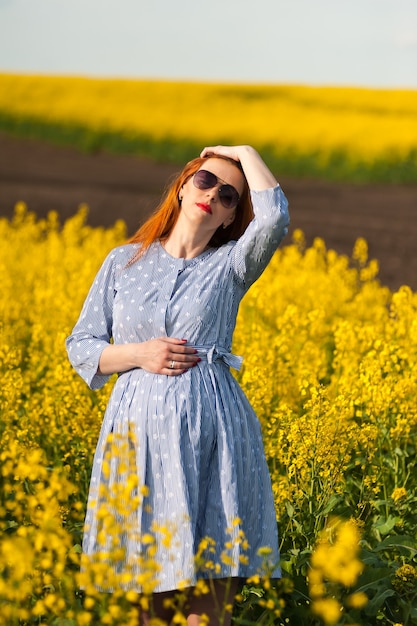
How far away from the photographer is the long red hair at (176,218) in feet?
11.8

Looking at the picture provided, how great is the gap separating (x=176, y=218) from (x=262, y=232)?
37cm

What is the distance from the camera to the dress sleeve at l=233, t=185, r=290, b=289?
3393 millimetres

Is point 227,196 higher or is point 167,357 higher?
point 227,196

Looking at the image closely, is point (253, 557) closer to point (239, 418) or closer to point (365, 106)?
point (239, 418)

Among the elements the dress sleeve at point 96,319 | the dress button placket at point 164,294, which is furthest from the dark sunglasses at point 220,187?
the dress sleeve at point 96,319

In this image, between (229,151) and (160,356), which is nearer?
(160,356)

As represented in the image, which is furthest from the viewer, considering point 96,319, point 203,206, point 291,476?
point 291,476

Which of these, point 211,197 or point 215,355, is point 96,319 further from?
point 211,197

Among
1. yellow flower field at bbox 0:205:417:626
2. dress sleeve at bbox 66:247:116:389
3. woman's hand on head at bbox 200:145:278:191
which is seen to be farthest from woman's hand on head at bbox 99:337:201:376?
woman's hand on head at bbox 200:145:278:191

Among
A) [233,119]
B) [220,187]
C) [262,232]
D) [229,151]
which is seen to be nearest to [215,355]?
[262,232]

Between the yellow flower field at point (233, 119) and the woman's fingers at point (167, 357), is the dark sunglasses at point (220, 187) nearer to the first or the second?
the woman's fingers at point (167, 357)

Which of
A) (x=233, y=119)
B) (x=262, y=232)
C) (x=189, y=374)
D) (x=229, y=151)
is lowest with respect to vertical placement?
(x=189, y=374)

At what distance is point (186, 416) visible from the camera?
3.35 meters

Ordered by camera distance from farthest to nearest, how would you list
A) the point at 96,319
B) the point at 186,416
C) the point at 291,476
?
the point at 291,476 < the point at 96,319 < the point at 186,416
